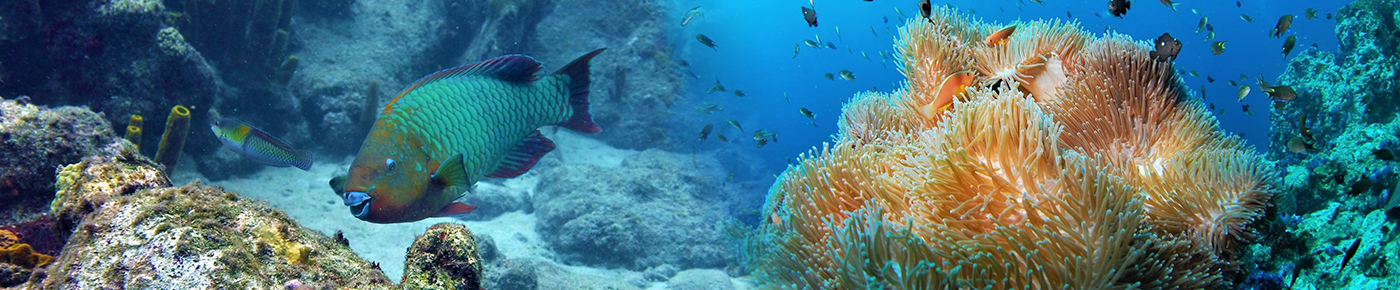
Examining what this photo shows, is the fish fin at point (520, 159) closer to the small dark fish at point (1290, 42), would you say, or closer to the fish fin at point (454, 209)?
the fish fin at point (454, 209)

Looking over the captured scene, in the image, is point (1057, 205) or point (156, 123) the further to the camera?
point (156, 123)

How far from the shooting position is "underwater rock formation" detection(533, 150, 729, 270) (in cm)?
787

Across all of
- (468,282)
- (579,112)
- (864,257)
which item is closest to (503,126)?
(579,112)

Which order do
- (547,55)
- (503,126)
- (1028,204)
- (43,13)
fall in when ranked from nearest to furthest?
(1028,204)
(503,126)
(43,13)
(547,55)

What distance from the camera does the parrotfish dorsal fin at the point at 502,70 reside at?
2.46 metres

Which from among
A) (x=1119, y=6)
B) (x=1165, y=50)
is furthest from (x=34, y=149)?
(x=1119, y=6)

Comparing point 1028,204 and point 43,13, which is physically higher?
point 43,13

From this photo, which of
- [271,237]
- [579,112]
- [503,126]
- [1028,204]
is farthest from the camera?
[579,112]

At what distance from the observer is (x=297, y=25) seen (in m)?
8.34

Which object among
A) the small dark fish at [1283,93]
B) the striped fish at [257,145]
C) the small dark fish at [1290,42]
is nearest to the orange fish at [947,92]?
the striped fish at [257,145]

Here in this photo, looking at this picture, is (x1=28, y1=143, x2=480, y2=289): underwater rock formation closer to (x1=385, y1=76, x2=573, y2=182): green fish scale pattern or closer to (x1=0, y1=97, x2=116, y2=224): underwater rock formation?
(x1=385, y1=76, x2=573, y2=182): green fish scale pattern

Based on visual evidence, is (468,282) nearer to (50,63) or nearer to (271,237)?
(271,237)

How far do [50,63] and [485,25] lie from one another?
604 cm

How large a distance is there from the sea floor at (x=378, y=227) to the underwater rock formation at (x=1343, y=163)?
379 centimetres
